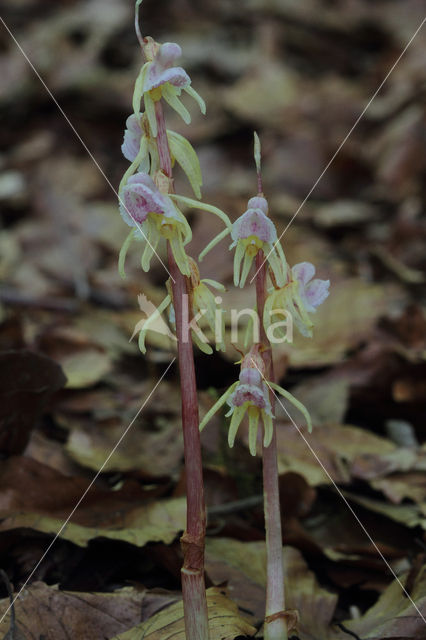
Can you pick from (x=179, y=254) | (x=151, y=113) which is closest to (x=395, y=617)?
(x=179, y=254)

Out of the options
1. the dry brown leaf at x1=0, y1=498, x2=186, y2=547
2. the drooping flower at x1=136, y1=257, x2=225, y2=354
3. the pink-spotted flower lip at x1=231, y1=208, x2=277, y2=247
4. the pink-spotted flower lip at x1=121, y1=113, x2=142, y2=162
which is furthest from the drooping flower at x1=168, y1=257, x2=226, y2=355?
the dry brown leaf at x1=0, y1=498, x2=186, y2=547

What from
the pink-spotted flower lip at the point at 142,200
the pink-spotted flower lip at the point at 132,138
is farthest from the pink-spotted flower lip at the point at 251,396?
the pink-spotted flower lip at the point at 132,138

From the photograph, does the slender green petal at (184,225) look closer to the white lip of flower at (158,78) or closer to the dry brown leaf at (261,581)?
the white lip of flower at (158,78)

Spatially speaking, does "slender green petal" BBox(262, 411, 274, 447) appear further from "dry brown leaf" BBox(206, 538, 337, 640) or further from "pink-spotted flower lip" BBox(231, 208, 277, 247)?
"dry brown leaf" BBox(206, 538, 337, 640)

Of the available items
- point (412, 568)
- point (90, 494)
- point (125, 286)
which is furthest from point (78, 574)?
point (125, 286)

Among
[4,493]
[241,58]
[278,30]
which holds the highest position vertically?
[278,30]

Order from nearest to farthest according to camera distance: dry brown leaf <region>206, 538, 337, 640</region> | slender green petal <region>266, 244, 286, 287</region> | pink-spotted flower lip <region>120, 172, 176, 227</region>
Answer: pink-spotted flower lip <region>120, 172, 176, 227</region> < slender green petal <region>266, 244, 286, 287</region> < dry brown leaf <region>206, 538, 337, 640</region>

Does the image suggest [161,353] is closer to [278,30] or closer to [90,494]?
[90,494]
